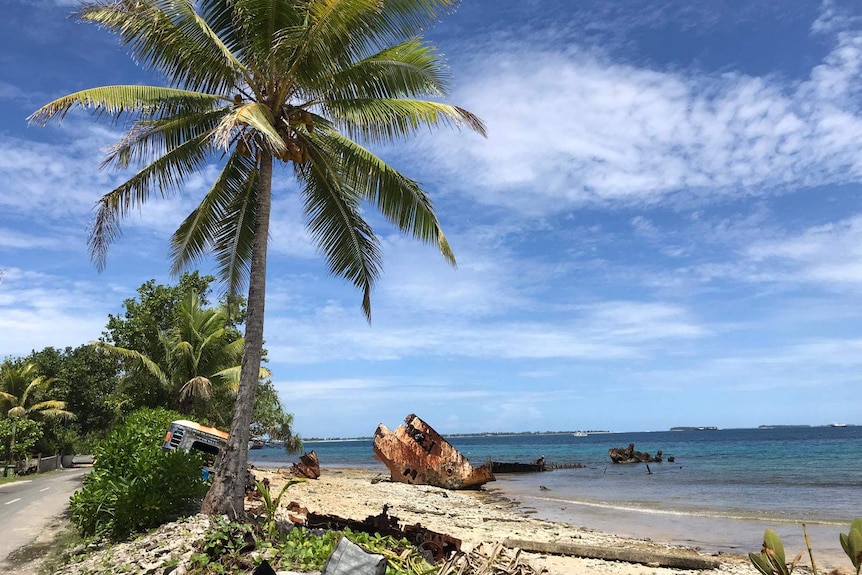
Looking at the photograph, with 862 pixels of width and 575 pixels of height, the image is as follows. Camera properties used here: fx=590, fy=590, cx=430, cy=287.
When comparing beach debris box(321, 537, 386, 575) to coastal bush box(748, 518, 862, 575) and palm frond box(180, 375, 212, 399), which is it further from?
palm frond box(180, 375, 212, 399)

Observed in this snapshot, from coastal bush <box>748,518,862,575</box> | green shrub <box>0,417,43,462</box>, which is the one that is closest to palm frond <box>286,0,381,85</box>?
coastal bush <box>748,518,862,575</box>

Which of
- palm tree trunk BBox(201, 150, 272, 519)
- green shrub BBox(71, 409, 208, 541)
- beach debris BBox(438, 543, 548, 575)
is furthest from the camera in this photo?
green shrub BBox(71, 409, 208, 541)

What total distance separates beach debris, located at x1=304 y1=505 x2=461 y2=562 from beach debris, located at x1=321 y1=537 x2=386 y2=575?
5.57ft

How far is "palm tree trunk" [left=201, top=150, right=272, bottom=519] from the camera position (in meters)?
8.33

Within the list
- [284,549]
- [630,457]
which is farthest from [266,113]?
[630,457]

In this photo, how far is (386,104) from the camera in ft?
32.0

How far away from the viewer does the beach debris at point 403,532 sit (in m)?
7.38

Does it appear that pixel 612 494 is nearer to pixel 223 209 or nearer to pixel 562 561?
pixel 562 561

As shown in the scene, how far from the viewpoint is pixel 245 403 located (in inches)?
339

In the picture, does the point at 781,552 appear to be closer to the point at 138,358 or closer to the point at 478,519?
the point at 478,519

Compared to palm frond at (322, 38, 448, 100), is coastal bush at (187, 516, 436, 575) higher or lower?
lower

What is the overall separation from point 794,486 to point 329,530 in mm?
27921

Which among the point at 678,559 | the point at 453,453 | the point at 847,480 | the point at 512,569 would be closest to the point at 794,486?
the point at 847,480

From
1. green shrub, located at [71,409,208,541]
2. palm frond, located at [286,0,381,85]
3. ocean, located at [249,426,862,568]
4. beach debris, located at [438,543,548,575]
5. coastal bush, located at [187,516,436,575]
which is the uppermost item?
palm frond, located at [286,0,381,85]
